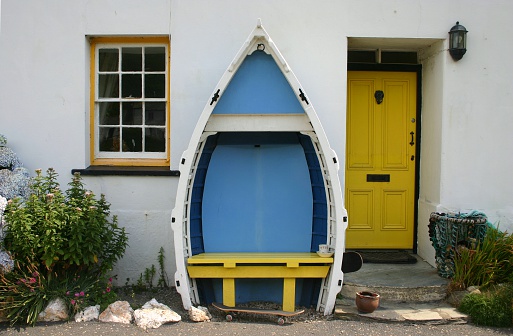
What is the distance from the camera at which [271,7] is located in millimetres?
5930

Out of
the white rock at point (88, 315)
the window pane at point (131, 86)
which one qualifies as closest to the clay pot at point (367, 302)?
the white rock at point (88, 315)

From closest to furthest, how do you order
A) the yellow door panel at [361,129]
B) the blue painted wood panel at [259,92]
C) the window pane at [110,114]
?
1. the blue painted wood panel at [259,92]
2. the window pane at [110,114]
3. the yellow door panel at [361,129]

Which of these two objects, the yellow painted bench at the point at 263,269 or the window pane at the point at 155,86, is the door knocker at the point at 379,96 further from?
the window pane at the point at 155,86

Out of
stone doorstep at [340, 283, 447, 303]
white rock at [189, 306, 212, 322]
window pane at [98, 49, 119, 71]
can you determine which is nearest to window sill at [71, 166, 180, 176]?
window pane at [98, 49, 119, 71]

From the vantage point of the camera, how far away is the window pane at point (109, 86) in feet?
20.6

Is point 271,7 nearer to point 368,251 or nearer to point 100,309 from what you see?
point 368,251

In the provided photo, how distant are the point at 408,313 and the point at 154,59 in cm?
407

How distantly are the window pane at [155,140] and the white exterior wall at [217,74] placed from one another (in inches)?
12.1

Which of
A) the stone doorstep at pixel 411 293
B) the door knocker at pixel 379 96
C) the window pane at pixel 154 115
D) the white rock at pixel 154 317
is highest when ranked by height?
the door knocker at pixel 379 96

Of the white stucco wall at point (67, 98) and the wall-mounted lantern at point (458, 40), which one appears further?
the white stucco wall at point (67, 98)

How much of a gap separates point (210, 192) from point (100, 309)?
1.64m

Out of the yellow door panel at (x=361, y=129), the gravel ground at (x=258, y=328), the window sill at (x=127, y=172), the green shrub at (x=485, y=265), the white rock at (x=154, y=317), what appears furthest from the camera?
the yellow door panel at (x=361, y=129)

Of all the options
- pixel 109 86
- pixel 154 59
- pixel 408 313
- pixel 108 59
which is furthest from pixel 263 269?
pixel 108 59

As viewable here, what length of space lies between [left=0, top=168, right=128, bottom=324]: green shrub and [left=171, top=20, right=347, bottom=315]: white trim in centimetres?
85
